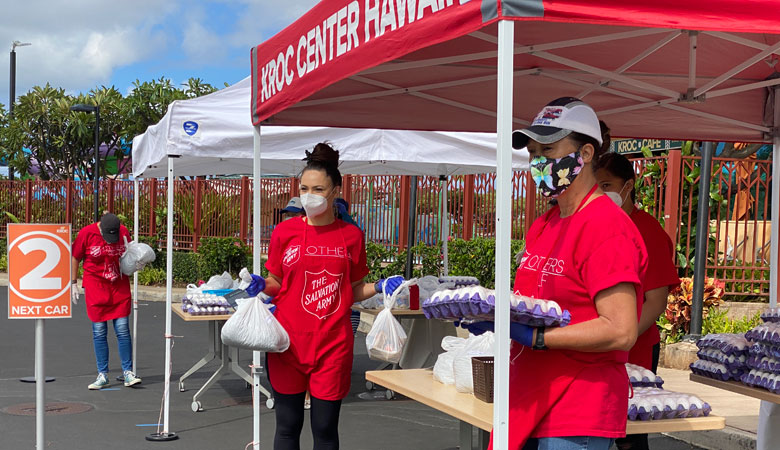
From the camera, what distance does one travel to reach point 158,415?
8.21 meters

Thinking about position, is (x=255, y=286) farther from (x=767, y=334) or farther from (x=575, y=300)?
(x=767, y=334)

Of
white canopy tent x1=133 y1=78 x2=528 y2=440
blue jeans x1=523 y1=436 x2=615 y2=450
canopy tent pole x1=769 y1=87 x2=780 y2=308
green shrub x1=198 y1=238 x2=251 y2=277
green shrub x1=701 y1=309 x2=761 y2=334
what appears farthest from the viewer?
green shrub x1=198 y1=238 x2=251 y2=277

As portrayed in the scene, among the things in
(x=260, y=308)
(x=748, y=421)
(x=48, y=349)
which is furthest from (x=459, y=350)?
(x=48, y=349)

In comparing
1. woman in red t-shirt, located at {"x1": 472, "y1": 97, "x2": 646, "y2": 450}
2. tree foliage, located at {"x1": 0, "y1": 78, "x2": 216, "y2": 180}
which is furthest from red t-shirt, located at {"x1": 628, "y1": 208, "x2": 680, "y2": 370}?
tree foliage, located at {"x1": 0, "y1": 78, "x2": 216, "y2": 180}

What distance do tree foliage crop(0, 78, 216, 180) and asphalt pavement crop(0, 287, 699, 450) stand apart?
20.2 metres

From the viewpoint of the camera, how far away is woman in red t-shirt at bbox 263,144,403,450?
471cm

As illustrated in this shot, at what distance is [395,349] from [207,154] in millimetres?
2598

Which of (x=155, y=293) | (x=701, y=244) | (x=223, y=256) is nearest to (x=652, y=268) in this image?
(x=701, y=244)

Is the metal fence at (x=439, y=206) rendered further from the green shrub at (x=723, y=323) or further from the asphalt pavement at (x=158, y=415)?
the asphalt pavement at (x=158, y=415)

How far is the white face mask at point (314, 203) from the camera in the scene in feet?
15.5

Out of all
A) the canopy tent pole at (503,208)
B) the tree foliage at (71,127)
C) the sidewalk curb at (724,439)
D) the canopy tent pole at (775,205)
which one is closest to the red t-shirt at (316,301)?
the canopy tent pole at (503,208)

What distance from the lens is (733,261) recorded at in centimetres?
1134

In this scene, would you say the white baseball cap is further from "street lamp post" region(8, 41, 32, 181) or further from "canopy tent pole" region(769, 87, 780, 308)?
"street lamp post" region(8, 41, 32, 181)

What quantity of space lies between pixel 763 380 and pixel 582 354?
5.53 ft
